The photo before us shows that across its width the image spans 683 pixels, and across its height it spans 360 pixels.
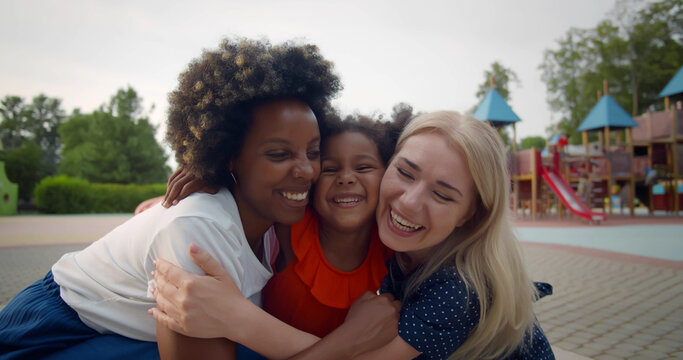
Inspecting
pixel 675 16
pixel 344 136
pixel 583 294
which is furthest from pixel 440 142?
pixel 675 16

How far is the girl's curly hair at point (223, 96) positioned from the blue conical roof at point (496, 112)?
15.6 metres

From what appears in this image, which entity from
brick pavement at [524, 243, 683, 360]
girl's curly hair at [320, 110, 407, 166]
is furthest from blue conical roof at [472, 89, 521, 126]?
girl's curly hair at [320, 110, 407, 166]

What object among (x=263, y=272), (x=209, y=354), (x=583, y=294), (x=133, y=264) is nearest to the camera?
(x=209, y=354)

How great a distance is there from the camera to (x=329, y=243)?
8.01 feet

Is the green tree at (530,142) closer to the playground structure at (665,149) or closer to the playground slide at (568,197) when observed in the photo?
the playground structure at (665,149)

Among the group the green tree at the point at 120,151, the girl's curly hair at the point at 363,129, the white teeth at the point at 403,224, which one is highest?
the green tree at the point at 120,151

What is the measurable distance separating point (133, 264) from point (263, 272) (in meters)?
0.60

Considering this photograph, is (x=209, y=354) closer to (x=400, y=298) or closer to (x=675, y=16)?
(x=400, y=298)

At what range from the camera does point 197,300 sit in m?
1.55

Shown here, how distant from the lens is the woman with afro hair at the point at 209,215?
1.76 metres

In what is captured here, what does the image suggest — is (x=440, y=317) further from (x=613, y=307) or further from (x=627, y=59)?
(x=627, y=59)

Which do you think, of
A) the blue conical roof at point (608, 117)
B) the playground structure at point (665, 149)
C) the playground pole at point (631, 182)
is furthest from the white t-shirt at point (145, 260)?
the playground structure at point (665, 149)

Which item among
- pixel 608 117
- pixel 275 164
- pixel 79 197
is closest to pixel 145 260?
pixel 275 164

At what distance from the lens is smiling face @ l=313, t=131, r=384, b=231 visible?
228 centimetres
